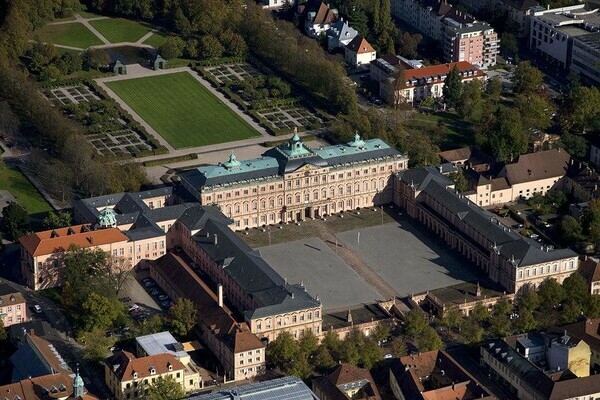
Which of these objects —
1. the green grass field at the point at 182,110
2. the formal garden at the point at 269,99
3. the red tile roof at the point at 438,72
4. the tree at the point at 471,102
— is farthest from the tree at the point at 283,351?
→ the red tile roof at the point at 438,72

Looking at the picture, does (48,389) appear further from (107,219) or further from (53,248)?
(107,219)

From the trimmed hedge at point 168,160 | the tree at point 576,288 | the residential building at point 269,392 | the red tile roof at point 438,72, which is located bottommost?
the trimmed hedge at point 168,160

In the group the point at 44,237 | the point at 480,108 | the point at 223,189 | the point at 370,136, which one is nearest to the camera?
the point at 44,237

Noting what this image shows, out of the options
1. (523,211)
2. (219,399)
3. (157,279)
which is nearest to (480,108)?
(523,211)

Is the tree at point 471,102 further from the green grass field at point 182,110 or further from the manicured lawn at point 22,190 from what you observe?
the manicured lawn at point 22,190

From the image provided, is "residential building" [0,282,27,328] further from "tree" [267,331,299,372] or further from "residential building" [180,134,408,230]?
"residential building" [180,134,408,230]

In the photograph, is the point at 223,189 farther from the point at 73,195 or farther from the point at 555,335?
the point at 555,335

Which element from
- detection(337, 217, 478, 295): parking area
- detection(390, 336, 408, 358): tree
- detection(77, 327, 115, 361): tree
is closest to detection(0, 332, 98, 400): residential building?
detection(77, 327, 115, 361): tree
